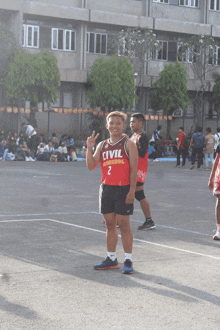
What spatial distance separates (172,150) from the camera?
35.7m

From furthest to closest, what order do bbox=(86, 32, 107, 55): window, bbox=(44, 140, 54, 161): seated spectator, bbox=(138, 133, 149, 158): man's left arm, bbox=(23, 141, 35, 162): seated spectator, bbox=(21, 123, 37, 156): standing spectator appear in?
bbox=(86, 32, 107, 55): window → bbox=(21, 123, 37, 156): standing spectator → bbox=(44, 140, 54, 161): seated spectator → bbox=(23, 141, 35, 162): seated spectator → bbox=(138, 133, 149, 158): man's left arm

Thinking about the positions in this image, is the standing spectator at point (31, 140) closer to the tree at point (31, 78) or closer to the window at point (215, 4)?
the tree at point (31, 78)

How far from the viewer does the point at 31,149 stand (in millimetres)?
28219

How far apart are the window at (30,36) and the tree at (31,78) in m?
6.08

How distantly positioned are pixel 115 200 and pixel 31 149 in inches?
879

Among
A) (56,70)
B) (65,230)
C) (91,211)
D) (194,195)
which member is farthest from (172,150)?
(65,230)

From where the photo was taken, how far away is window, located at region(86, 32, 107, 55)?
41688mm

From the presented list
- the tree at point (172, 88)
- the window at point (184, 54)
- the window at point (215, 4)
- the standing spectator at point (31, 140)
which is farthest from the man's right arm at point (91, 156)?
the window at point (215, 4)

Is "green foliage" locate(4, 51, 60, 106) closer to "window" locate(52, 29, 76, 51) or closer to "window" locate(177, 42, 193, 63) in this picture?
"window" locate(52, 29, 76, 51)

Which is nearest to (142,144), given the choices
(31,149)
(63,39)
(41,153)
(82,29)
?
(41,153)

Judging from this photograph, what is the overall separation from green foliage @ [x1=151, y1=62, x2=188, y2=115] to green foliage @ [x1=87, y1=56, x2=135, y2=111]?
139 inches

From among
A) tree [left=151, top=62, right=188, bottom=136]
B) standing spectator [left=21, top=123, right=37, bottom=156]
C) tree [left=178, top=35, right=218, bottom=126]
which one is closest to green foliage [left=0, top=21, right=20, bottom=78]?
standing spectator [left=21, top=123, right=37, bottom=156]

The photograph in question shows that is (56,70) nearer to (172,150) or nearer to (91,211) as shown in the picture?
(172,150)

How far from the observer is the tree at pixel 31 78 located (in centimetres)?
3203
